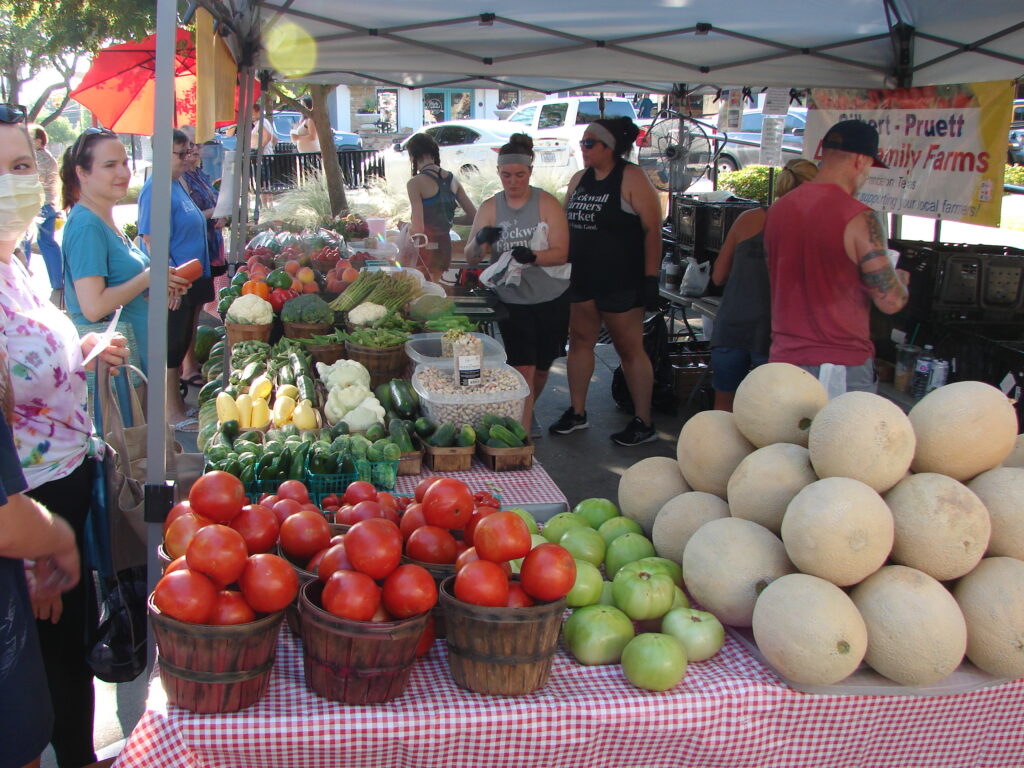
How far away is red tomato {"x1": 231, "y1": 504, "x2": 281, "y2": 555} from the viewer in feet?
6.00

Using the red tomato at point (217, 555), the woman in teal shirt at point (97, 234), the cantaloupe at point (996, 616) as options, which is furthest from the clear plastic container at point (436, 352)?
the cantaloupe at point (996, 616)

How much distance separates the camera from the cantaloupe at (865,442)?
1.90 metres

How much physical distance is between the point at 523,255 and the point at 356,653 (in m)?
3.64

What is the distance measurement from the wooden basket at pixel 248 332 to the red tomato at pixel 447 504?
124 inches

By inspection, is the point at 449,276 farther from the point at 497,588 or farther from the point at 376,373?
the point at 497,588

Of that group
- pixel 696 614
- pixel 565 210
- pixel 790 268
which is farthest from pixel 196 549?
pixel 565 210

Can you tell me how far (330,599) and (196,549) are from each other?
279 mm

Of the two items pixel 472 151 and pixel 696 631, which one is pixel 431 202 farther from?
pixel 472 151

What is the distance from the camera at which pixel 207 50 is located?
11.8 ft

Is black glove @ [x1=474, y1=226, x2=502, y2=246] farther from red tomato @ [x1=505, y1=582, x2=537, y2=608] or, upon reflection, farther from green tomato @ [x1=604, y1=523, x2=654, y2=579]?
red tomato @ [x1=505, y1=582, x2=537, y2=608]

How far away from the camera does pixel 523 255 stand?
16.4 feet

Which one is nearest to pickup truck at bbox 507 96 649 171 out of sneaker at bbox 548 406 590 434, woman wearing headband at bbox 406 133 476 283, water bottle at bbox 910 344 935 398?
woman wearing headband at bbox 406 133 476 283

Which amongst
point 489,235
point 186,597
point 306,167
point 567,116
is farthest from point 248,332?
point 567,116

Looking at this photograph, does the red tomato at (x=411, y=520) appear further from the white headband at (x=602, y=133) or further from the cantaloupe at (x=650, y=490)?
the white headband at (x=602, y=133)
